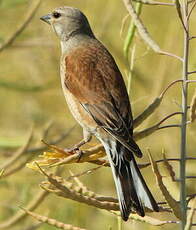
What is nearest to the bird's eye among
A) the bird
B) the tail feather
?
the bird

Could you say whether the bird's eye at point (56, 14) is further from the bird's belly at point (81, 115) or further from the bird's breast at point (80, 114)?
the bird's belly at point (81, 115)

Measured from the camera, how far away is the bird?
3.36 meters

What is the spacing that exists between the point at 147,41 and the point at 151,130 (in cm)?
37

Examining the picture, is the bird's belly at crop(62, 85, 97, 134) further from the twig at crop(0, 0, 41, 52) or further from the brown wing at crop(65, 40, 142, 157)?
the twig at crop(0, 0, 41, 52)

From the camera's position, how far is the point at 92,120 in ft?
13.7

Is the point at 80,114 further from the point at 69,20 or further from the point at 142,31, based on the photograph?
the point at 142,31

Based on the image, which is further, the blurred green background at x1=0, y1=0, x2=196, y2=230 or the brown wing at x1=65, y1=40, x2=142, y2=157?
the blurred green background at x1=0, y1=0, x2=196, y2=230

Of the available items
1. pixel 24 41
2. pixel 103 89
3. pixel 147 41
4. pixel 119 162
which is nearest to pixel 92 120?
pixel 103 89

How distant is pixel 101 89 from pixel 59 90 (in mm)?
2625

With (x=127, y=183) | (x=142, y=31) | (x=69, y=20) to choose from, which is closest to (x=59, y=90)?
(x=69, y=20)

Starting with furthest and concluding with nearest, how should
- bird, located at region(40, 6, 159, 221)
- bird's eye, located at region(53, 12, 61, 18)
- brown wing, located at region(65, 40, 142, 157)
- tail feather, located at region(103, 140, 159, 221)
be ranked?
bird's eye, located at region(53, 12, 61, 18), brown wing, located at region(65, 40, 142, 157), bird, located at region(40, 6, 159, 221), tail feather, located at region(103, 140, 159, 221)

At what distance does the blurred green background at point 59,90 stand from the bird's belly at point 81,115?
0.37 meters

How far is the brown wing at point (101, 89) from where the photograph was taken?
3883 millimetres

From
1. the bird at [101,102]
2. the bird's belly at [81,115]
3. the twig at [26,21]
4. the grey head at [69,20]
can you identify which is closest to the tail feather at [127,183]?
the bird at [101,102]
